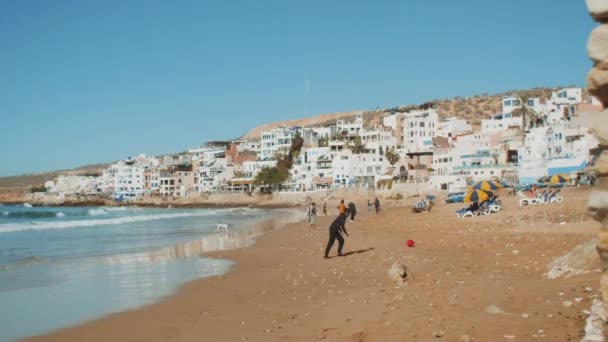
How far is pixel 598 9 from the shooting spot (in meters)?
4.61

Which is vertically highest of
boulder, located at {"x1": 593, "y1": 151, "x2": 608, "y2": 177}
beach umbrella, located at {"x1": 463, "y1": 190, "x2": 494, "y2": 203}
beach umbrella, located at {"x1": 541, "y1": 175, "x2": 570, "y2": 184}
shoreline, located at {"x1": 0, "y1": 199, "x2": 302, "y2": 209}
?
boulder, located at {"x1": 593, "y1": 151, "x2": 608, "y2": 177}

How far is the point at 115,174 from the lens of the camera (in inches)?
6737

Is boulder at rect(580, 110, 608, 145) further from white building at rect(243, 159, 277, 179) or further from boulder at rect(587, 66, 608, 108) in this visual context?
white building at rect(243, 159, 277, 179)

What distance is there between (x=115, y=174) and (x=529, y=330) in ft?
573

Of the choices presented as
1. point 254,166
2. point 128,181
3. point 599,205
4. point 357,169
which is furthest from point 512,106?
point 128,181

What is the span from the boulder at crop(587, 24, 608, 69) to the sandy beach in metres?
3.11

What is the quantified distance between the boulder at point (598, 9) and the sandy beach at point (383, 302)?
3.42 meters

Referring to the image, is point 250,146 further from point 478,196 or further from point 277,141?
point 478,196

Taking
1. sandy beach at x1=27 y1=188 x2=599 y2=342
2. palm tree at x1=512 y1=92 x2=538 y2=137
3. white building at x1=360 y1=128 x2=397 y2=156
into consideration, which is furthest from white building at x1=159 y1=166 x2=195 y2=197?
sandy beach at x1=27 y1=188 x2=599 y2=342

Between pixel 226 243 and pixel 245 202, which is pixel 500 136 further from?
pixel 226 243

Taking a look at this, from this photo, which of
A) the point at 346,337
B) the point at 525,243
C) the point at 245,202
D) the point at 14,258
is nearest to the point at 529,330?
the point at 346,337

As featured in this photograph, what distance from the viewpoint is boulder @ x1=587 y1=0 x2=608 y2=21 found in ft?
15.0

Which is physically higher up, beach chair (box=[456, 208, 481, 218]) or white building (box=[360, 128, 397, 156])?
white building (box=[360, 128, 397, 156])

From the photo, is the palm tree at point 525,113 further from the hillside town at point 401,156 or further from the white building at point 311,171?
the white building at point 311,171
